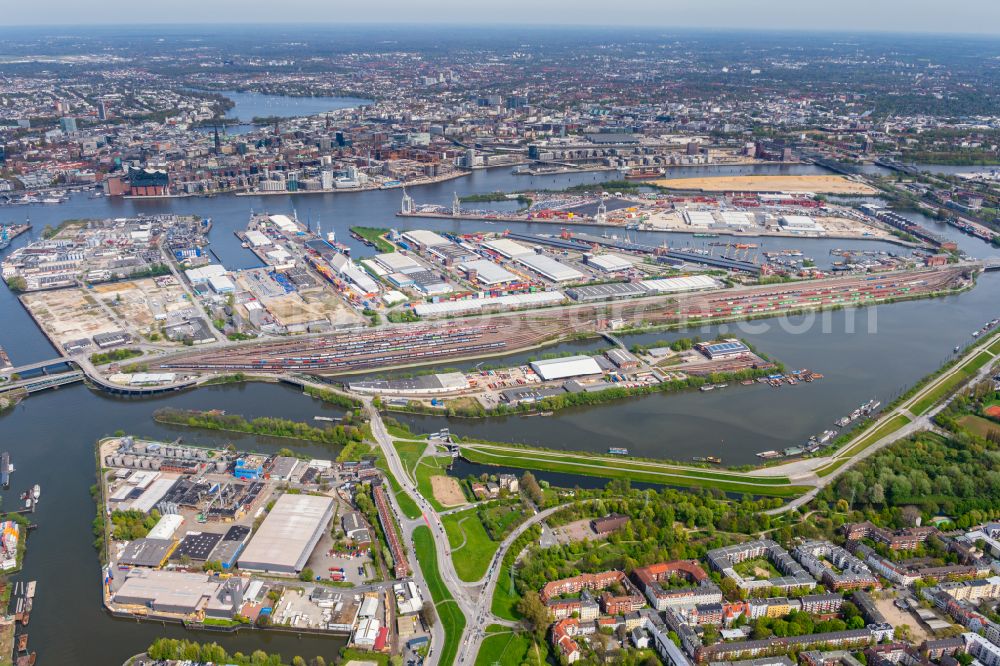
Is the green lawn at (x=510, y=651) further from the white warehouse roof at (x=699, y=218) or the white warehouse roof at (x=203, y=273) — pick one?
the white warehouse roof at (x=699, y=218)

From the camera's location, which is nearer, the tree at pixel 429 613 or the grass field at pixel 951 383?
the tree at pixel 429 613

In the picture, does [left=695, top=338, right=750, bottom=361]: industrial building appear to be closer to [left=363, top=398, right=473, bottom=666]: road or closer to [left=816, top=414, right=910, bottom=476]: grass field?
[left=816, top=414, right=910, bottom=476]: grass field

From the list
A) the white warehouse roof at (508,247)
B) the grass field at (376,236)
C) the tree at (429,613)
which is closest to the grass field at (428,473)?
the tree at (429,613)

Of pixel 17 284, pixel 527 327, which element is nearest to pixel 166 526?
pixel 527 327

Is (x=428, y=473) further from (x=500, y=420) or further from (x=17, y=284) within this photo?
(x=17, y=284)

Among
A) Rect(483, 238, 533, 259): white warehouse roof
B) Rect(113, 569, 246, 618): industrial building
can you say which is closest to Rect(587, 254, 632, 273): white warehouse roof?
Rect(483, 238, 533, 259): white warehouse roof

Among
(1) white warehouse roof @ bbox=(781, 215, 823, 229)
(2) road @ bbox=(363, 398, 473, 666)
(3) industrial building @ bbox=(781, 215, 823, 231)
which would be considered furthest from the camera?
(1) white warehouse roof @ bbox=(781, 215, 823, 229)

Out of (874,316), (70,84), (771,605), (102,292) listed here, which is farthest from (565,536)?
(70,84)
